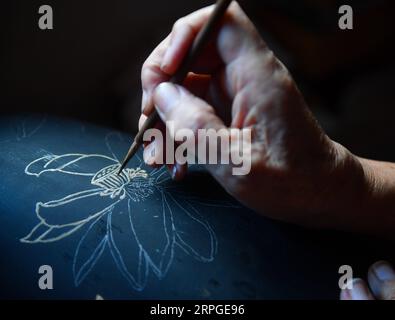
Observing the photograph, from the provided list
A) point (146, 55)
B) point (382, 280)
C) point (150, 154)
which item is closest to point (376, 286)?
point (382, 280)

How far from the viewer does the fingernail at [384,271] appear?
545mm

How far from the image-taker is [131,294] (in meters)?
0.50

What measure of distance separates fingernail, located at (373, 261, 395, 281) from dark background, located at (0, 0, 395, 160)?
39.6 inches

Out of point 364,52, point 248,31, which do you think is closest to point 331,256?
point 248,31

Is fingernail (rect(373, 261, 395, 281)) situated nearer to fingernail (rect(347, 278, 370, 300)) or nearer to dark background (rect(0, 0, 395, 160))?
fingernail (rect(347, 278, 370, 300))

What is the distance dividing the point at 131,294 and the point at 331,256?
0.96 ft

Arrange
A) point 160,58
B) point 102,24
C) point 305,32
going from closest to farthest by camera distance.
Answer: point 160,58
point 102,24
point 305,32

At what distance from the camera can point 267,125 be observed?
0.50 metres

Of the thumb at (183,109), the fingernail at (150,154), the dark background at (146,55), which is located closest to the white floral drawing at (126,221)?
the fingernail at (150,154)

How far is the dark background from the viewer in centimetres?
122

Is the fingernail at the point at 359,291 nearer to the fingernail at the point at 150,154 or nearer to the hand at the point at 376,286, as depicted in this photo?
the hand at the point at 376,286

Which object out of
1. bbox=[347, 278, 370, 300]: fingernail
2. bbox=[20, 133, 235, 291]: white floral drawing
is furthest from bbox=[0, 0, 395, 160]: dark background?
bbox=[347, 278, 370, 300]: fingernail

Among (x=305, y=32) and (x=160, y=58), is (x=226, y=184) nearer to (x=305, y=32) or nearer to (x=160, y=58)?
(x=160, y=58)

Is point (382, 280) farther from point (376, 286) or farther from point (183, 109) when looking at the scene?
point (183, 109)
